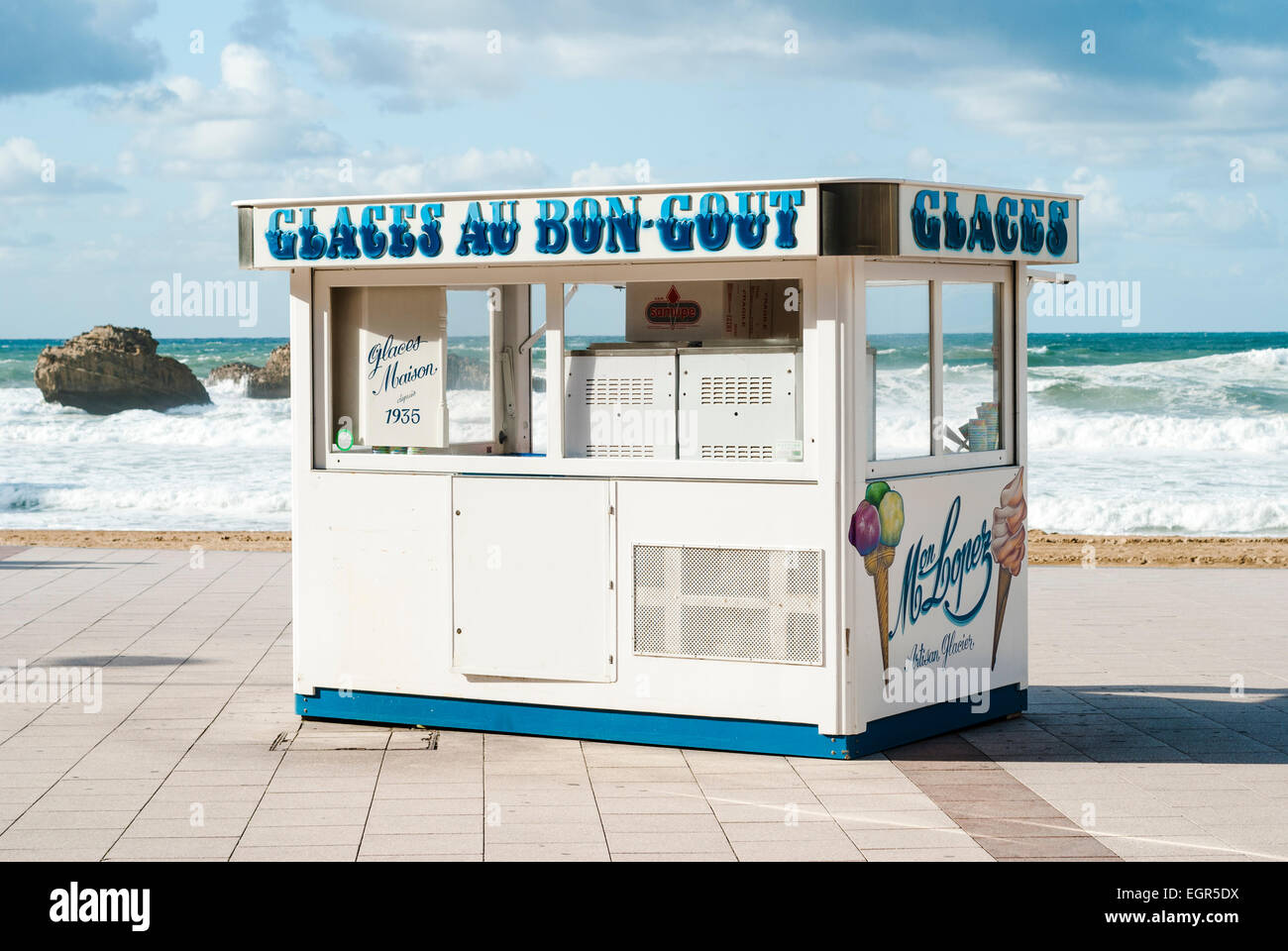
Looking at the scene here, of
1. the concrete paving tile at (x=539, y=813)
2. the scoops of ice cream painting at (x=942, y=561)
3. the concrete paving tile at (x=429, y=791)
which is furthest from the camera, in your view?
the scoops of ice cream painting at (x=942, y=561)

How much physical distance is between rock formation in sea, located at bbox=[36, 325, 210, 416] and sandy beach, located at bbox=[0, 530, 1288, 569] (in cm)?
2893

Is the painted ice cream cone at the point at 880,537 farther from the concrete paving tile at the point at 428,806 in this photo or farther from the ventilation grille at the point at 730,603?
the concrete paving tile at the point at 428,806

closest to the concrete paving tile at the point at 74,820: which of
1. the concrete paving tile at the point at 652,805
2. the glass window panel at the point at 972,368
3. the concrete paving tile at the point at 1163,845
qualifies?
the concrete paving tile at the point at 652,805

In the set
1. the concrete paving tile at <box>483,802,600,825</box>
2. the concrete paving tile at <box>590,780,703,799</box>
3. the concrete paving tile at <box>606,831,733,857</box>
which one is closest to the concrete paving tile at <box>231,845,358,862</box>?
the concrete paving tile at <box>483,802,600,825</box>

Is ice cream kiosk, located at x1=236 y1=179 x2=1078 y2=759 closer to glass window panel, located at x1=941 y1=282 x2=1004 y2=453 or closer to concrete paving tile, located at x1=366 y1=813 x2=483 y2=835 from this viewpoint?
glass window panel, located at x1=941 y1=282 x2=1004 y2=453

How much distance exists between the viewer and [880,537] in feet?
23.3

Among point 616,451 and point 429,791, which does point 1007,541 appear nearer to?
point 616,451

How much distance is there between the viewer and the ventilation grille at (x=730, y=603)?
7055 mm

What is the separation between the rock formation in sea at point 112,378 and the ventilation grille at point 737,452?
143ft

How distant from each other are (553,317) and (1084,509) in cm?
1707

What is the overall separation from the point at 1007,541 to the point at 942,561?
0.66 metres

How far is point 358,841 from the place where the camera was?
5.83 metres

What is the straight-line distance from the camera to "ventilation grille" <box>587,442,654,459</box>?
24.4 ft

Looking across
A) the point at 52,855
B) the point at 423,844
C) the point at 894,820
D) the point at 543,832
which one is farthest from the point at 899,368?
the point at 52,855
